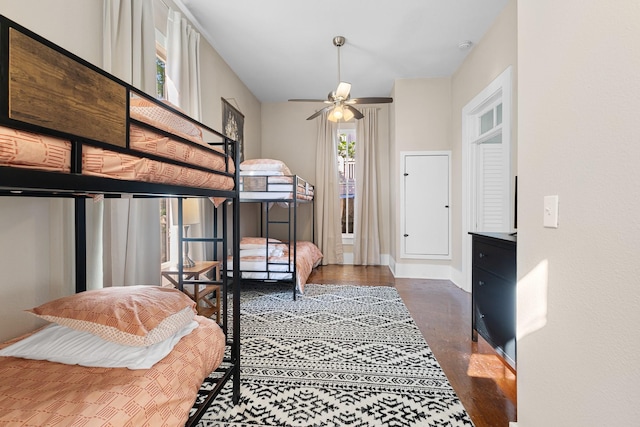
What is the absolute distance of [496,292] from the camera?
77.9 inches

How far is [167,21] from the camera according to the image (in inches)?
106

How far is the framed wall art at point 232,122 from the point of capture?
12.8 ft

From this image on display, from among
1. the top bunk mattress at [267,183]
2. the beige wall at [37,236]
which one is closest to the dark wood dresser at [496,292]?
the top bunk mattress at [267,183]

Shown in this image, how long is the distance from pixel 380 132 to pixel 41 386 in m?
5.23

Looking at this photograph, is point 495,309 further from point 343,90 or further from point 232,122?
point 232,122

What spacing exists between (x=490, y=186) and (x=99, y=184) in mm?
3909

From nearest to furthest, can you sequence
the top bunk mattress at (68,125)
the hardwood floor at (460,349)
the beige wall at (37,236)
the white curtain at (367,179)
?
the top bunk mattress at (68,125), the beige wall at (37,236), the hardwood floor at (460,349), the white curtain at (367,179)

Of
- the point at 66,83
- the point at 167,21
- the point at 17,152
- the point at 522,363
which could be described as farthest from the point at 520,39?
the point at 167,21

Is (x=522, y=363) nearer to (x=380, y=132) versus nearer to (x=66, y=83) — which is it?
(x=66, y=83)

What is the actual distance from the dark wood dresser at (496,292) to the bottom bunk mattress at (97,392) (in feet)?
5.70

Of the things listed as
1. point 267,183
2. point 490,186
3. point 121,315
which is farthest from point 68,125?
point 490,186

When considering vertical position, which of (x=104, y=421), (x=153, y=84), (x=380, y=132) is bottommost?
(x=104, y=421)

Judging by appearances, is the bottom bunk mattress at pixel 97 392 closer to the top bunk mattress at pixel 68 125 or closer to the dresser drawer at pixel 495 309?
the top bunk mattress at pixel 68 125

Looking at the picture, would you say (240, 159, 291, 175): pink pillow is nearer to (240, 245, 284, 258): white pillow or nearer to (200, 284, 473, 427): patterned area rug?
(240, 245, 284, 258): white pillow
